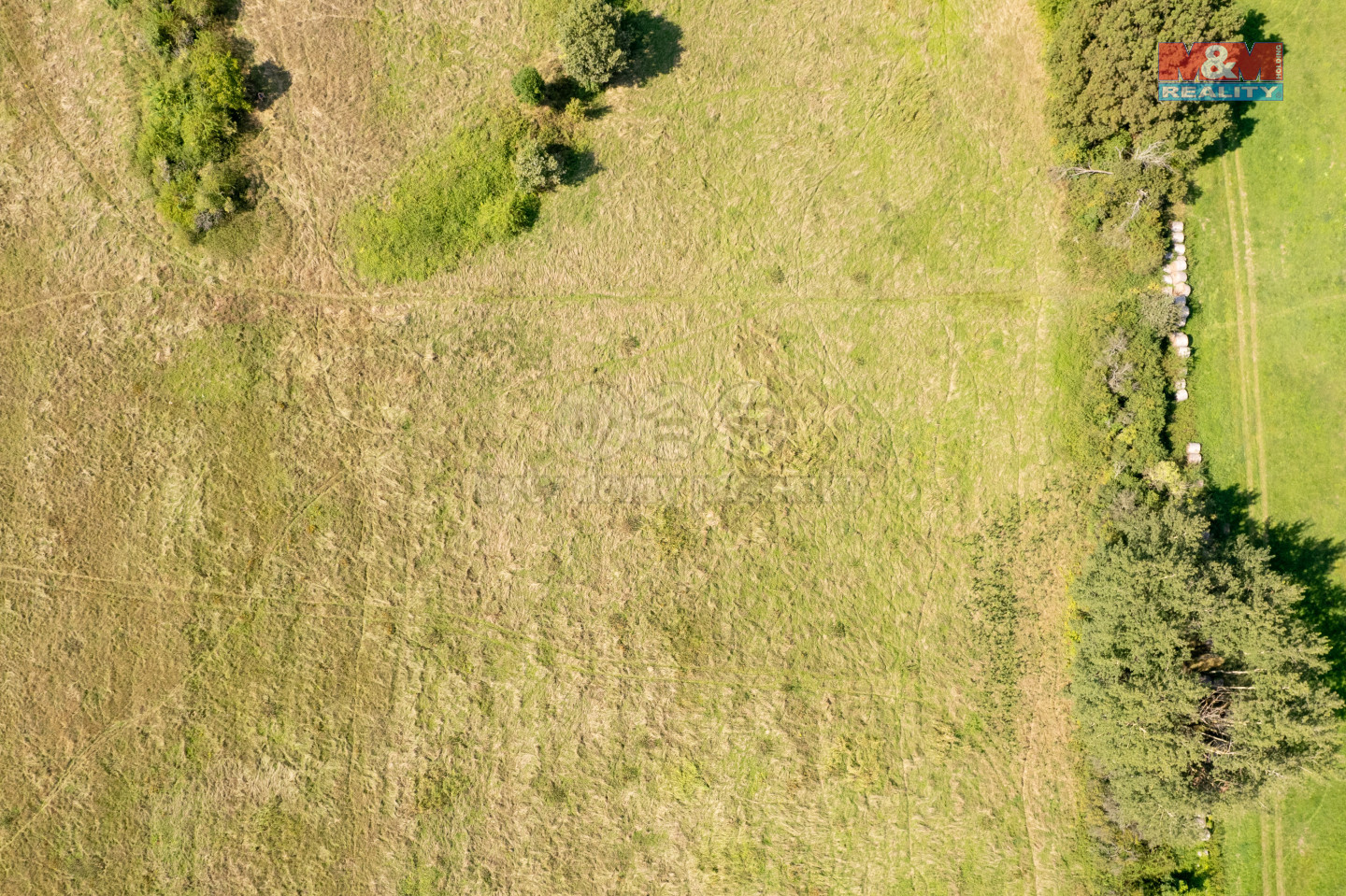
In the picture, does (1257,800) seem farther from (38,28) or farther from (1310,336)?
(38,28)

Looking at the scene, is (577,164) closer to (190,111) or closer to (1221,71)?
(190,111)

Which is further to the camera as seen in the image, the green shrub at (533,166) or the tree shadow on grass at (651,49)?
the tree shadow on grass at (651,49)

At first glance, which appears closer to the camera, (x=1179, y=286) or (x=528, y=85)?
(x=528, y=85)

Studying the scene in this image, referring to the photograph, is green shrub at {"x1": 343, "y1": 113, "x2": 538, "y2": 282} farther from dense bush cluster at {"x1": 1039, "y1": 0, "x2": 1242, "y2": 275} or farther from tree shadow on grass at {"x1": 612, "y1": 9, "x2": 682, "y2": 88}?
dense bush cluster at {"x1": 1039, "y1": 0, "x2": 1242, "y2": 275}

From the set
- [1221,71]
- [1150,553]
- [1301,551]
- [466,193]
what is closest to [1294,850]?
[1301,551]

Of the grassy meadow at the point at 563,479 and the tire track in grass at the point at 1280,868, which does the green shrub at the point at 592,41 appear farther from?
the tire track in grass at the point at 1280,868

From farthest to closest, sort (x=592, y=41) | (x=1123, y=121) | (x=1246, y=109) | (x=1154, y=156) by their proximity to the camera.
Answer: (x=1246, y=109) < (x=592, y=41) < (x=1123, y=121) < (x=1154, y=156)

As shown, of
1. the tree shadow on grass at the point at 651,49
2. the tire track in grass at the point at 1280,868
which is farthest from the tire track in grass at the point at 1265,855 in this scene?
the tree shadow on grass at the point at 651,49

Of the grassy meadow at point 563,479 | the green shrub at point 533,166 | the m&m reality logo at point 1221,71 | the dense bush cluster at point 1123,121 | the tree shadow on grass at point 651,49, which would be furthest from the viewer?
the tree shadow on grass at point 651,49
